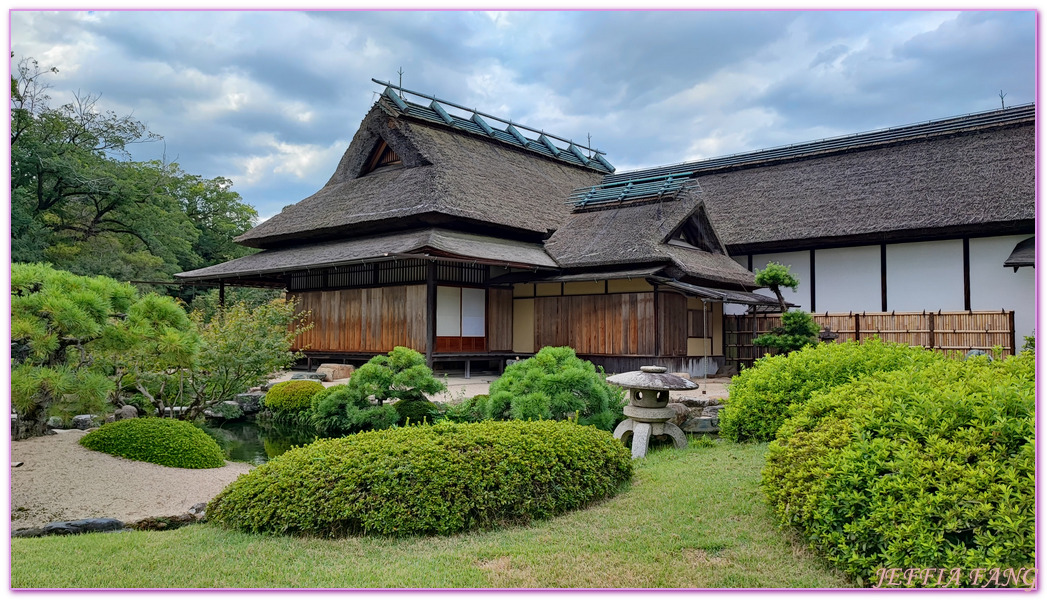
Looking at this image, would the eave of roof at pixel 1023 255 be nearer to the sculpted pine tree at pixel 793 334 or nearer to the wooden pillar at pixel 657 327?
the sculpted pine tree at pixel 793 334

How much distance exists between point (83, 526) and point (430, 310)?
9564 mm

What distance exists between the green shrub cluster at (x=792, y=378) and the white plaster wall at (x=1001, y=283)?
10221 mm

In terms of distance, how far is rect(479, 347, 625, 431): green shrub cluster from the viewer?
27.7 ft

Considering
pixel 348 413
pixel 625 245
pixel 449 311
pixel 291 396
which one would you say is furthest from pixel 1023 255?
pixel 291 396

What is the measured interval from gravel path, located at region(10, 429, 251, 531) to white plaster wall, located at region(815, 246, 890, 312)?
47.0 feet

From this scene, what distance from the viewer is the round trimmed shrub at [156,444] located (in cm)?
762

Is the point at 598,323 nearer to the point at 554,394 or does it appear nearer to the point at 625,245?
the point at 625,245

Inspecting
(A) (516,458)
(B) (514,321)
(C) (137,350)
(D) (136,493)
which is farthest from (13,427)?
(B) (514,321)

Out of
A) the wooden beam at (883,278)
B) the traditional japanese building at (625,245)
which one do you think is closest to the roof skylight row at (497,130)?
the traditional japanese building at (625,245)

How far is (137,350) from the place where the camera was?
25.8 feet

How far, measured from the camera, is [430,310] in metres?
14.8

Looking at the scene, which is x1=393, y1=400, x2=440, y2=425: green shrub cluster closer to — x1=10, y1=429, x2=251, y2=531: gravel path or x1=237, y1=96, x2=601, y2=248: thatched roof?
x1=10, y1=429, x2=251, y2=531: gravel path

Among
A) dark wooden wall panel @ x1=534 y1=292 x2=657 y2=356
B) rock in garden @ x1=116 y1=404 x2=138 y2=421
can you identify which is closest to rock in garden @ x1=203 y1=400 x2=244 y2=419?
rock in garden @ x1=116 y1=404 x2=138 y2=421

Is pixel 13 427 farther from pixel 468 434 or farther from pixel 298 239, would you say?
pixel 298 239
